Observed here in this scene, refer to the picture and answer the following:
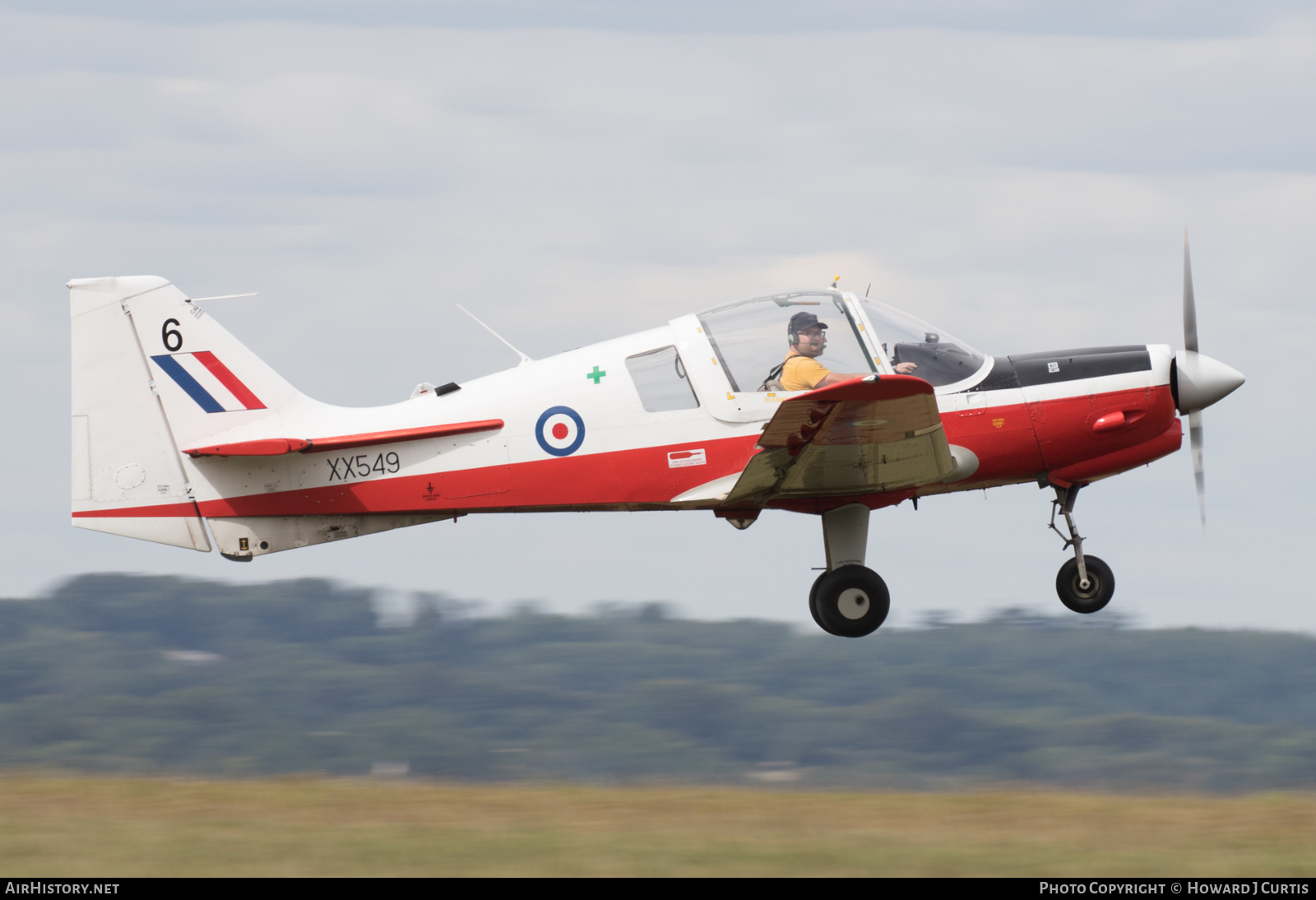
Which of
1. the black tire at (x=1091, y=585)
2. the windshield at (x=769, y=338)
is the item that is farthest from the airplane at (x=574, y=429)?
the black tire at (x=1091, y=585)

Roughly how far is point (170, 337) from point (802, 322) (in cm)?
505

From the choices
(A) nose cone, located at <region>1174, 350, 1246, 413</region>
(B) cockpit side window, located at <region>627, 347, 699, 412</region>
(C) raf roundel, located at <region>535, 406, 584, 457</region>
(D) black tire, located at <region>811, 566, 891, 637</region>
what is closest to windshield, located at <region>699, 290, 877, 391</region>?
(B) cockpit side window, located at <region>627, 347, 699, 412</region>

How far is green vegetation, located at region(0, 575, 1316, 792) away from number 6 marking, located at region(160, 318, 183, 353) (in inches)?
1454

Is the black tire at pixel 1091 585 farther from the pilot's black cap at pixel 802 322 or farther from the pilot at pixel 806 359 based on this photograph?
the pilot's black cap at pixel 802 322

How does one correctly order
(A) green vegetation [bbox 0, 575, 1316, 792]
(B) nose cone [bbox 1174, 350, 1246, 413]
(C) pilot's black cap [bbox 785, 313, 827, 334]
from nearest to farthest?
(C) pilot's black cap [bbox 785, 313, 827, 334] → (B) nose cone [bbox 1174, 350, 1246, 413] → (A) green vegetation [bbox 0, 575, 1316, 792]

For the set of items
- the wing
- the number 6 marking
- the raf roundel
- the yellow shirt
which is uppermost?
the number 6 marking

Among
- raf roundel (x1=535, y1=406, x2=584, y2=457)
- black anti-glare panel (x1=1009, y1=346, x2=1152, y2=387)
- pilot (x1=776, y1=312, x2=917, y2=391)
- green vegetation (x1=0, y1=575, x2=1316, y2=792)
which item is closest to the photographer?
pilot (x1=776, y1=312, x2=917, y2=391)

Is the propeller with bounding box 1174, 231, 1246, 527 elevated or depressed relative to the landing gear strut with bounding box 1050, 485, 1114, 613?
elevated

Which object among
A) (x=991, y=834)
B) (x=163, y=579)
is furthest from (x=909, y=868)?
(x=163, y=579)

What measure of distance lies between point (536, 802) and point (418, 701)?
53.5 metres

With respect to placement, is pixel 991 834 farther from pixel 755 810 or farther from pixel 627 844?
pixel 627 844

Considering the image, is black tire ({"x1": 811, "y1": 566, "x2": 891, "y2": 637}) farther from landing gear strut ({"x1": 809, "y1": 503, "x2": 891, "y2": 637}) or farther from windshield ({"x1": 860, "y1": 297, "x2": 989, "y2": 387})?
windshield ({"x1": 860, "y1": 297, "x2": 989, "y2": 387})

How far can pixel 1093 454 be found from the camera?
1097 centimetres

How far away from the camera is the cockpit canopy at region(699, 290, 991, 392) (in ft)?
34.3
